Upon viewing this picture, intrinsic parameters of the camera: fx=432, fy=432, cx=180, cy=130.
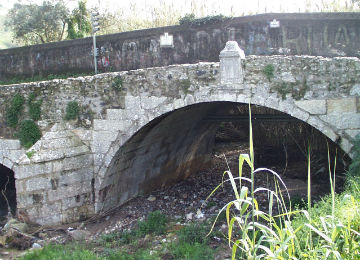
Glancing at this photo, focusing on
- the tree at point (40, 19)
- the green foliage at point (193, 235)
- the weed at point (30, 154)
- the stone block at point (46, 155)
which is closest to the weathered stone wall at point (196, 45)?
the stone block at point (46, 155)

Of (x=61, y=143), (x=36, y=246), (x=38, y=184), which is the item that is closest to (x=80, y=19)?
(x=61, y=143)

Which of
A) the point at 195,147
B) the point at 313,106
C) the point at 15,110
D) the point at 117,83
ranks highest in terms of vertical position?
the point at 117,83

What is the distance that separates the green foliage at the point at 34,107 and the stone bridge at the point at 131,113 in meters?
0.11

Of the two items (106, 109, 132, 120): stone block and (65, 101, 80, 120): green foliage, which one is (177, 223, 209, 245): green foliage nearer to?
(106, 109, 132, 120): stone block

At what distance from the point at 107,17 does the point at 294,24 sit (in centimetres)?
955

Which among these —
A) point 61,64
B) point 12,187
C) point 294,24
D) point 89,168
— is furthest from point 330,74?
point 12,187

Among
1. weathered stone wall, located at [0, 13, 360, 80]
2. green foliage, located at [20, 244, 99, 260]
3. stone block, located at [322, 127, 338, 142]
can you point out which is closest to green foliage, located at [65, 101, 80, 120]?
weathered stone wall, located at [0, 13, 360, 80]

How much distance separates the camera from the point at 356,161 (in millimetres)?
6500

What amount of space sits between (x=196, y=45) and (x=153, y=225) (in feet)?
14.0

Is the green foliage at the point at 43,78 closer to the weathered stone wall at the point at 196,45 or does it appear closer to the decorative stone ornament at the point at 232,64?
the weathered stone wall at the point at 196,45

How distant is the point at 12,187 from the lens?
11484 mm

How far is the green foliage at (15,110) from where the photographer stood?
9.19 meters

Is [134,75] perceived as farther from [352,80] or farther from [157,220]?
[352,80]

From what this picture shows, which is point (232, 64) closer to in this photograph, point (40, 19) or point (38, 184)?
point (38, 184)
